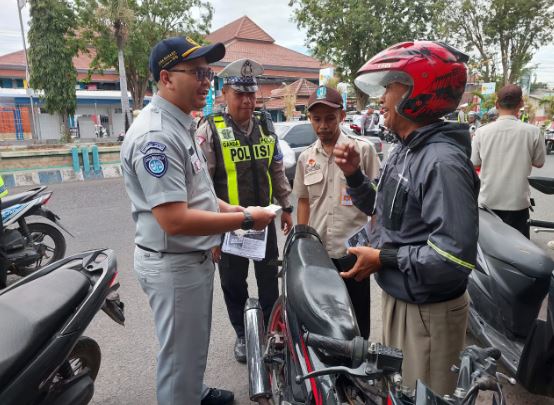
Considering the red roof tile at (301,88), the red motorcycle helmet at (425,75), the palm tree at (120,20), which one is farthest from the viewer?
the red roof tile at (301,88)

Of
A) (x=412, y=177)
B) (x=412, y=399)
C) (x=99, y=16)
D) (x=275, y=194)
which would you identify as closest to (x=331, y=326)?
(x=412, y=399)

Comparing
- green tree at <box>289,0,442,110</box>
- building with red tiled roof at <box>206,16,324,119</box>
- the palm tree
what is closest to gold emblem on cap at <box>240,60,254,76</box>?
the palm tree

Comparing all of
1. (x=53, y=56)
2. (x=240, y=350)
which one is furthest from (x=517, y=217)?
(x=53, y=56)

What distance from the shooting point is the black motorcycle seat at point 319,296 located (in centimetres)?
146

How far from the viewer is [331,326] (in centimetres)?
145

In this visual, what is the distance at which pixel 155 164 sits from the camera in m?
1.69

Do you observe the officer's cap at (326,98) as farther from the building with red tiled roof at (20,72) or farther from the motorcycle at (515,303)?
the building with red tiled roof at (20,72)

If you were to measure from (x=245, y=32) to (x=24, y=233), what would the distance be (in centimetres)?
3240

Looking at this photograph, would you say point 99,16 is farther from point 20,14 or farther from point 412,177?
point 412,177

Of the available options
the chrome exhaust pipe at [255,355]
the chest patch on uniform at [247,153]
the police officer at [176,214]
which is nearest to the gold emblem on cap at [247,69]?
the chest patch on uniform at [247,153]

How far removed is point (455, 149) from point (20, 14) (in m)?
20.0

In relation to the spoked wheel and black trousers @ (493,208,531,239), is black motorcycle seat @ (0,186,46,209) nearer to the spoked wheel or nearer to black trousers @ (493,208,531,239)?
the spoked wheel

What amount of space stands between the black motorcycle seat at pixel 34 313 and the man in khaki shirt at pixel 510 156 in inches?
136

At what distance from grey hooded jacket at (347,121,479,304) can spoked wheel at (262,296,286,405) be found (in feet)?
2.11
